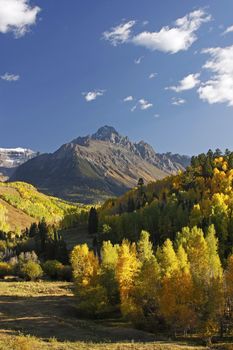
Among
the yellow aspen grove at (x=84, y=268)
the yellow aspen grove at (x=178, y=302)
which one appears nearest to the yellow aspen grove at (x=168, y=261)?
the yellow aspen grove at (x=178, y=302)

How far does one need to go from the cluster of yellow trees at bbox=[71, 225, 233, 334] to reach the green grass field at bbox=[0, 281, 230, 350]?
4.42 meters

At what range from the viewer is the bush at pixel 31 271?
134000 millimetres

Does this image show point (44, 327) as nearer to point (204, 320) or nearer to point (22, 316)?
point (22, 316)

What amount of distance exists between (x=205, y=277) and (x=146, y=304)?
42.1ft

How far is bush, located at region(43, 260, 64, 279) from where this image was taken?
466 feet

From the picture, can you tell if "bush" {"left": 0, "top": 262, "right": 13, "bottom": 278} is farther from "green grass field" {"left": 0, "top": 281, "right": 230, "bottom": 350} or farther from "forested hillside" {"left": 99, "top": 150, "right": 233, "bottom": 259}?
"forested hillside" {"left": 99, "top": 150, "right": 233, "bottom": 259}

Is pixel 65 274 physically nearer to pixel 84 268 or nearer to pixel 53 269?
pixel 53 269

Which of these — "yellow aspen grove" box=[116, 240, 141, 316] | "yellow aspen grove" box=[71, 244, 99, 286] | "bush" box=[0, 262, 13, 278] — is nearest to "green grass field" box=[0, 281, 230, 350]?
"yellow aspen grove" box=[116, 240, 141, 316]

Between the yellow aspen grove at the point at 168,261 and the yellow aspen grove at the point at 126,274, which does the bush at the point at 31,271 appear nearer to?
the yellow aspen grove at the point at 126,274

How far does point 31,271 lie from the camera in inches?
5266

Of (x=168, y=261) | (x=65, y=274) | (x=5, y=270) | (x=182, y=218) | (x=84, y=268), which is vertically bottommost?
(x=65, y=274)

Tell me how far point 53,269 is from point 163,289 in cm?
7356

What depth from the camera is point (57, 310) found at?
8850cm

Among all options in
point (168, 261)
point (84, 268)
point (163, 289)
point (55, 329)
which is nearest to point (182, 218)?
point (84, 268)
